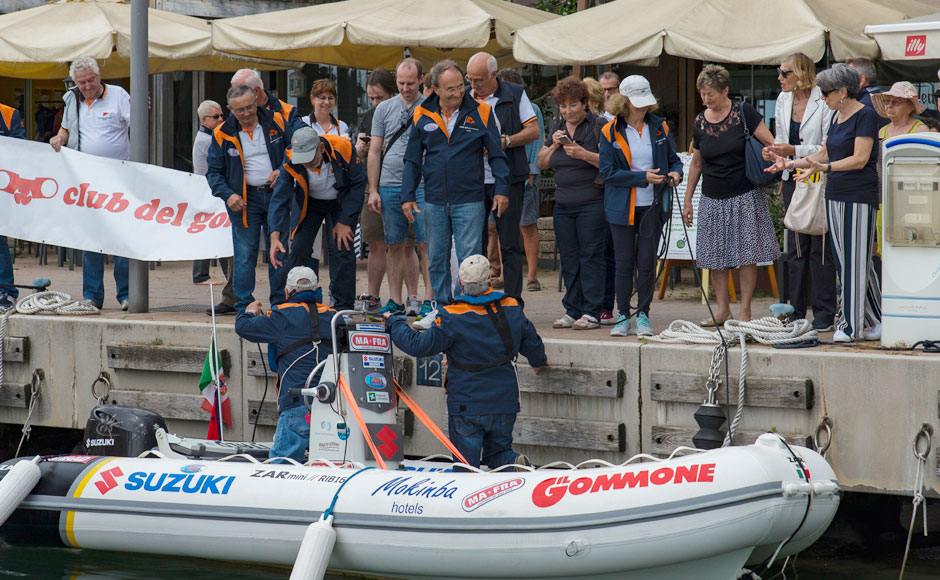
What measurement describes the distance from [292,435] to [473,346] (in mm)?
1372

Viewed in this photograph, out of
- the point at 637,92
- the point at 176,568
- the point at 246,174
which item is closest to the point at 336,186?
the point at 246,174

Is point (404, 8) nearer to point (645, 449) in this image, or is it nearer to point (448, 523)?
point (645, 449)

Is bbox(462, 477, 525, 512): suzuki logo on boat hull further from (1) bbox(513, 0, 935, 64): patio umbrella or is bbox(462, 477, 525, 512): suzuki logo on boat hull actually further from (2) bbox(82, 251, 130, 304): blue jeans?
(1) bbox(513, 0, 935, 64): patio umbrella

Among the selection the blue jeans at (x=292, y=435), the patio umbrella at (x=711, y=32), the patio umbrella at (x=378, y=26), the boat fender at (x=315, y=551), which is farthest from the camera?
the patio umbrella at (x=378, y=26)

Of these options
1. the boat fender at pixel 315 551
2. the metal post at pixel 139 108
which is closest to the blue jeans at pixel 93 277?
the metal post at pixel 139 108

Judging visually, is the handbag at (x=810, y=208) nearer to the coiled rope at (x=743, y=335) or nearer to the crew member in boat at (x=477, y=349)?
the coiled rope at (x=743, y=335)

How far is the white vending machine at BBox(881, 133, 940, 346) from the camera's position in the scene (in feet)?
24.0

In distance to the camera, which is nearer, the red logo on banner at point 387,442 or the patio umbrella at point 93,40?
the red logo on banner at point 387,442

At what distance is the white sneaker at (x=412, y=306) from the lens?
9266 mm

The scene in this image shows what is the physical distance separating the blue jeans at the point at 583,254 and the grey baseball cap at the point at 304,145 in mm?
1737

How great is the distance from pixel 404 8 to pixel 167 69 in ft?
11.1

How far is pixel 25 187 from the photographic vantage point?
10.0 m

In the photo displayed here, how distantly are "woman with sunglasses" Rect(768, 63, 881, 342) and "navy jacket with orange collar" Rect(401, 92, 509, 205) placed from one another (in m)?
1.84

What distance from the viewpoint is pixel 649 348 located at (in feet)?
25.6
